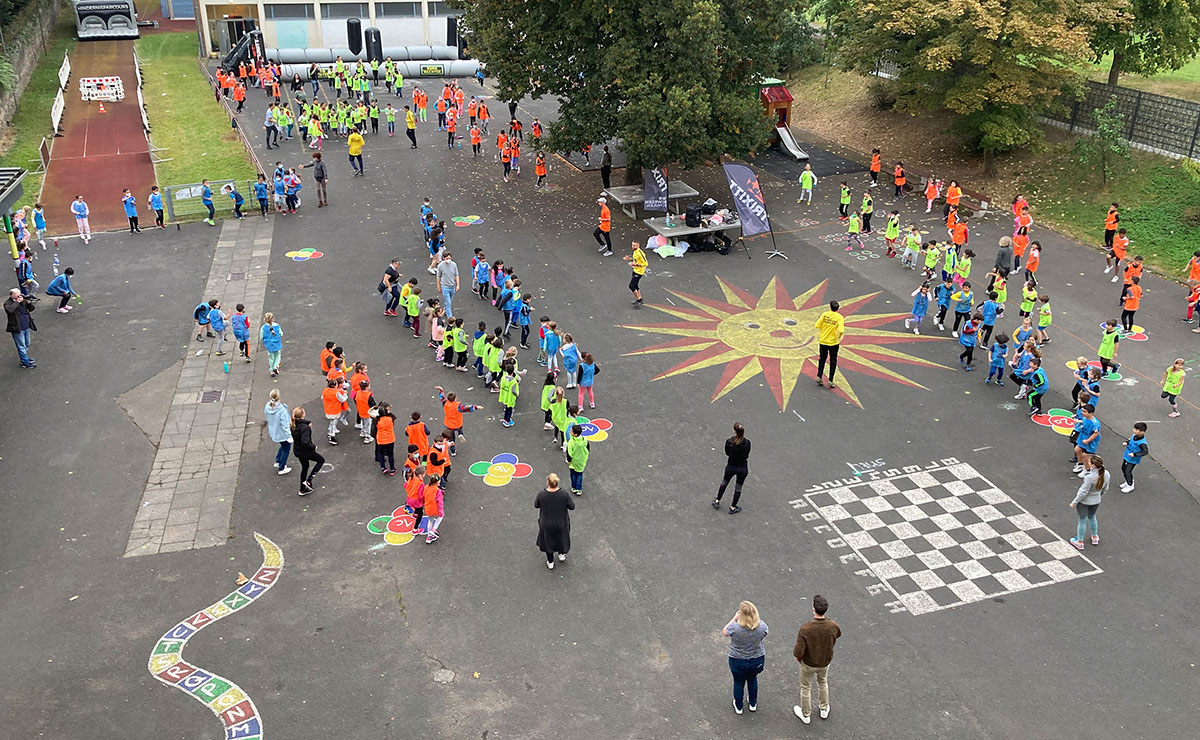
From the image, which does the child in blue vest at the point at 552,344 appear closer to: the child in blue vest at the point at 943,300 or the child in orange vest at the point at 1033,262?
the child in blue vest at the point at 943,300

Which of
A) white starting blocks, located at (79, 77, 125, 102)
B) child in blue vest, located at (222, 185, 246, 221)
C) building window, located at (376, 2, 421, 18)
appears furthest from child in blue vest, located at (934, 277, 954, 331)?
Result: building window, located at (376, 2, 421, 18)

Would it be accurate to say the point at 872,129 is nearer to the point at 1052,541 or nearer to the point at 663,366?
the point at 663,366

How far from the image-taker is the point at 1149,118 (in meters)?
29.5

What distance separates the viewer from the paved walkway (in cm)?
1426

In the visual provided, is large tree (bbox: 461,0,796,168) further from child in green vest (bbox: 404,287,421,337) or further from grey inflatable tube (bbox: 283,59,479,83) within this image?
grey inflatable tube (bbox: 283,59,479,83)

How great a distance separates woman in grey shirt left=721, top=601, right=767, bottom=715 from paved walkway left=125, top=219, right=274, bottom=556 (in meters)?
7.89

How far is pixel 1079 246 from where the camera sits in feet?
86.0

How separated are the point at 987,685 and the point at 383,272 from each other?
17939mm

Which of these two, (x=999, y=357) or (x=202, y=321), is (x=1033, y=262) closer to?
(x=999, y=357)

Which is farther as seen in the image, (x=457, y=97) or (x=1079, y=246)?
(x=457, y=97)

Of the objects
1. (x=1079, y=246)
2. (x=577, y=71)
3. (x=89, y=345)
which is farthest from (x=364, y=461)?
(x=1079, y=246)

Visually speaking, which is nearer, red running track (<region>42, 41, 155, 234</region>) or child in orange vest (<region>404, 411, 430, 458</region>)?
child in orange vest (<region>404, 411, 430, 458</region>)

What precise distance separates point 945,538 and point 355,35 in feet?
169

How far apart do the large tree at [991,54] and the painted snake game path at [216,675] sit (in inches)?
961
